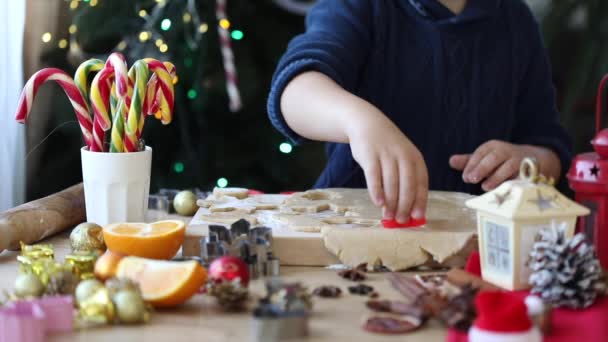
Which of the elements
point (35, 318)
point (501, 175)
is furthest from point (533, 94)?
point (35, 318)

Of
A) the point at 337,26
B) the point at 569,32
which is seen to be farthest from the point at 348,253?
the point at 569,32

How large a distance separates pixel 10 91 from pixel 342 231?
0.77m

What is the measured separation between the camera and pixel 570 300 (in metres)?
0.74

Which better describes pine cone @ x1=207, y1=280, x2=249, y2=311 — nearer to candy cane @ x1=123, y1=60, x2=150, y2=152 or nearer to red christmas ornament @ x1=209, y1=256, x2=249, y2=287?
red christmas ornament @ x1=209, y1=256, x2=249, y2=287

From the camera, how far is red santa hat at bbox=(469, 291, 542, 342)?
2.06 ft

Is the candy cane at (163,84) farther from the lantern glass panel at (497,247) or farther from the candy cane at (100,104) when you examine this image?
the lantern glass panel at (497,247)

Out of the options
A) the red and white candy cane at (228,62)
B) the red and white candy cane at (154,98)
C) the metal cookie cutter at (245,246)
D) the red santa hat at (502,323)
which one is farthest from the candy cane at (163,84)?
the red and white candy cane at (228,62)

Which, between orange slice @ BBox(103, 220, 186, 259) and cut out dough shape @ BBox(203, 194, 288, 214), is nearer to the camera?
orange slice @ BBox(103, 220, 186, 259)

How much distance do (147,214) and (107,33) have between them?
1.09 metres

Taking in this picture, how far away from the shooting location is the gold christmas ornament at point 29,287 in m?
0.76

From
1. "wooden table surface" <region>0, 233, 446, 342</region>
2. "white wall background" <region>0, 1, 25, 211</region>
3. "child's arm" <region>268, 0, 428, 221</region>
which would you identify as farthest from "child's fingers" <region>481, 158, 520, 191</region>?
"white wall background" <region>0, 1, 25, 211</region>

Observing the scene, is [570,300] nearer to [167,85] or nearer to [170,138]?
[167,85]

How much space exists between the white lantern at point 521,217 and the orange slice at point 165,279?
0.97 ft

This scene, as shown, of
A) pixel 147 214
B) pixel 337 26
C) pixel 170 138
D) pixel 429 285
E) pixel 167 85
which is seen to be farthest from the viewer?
pixel 170 138
